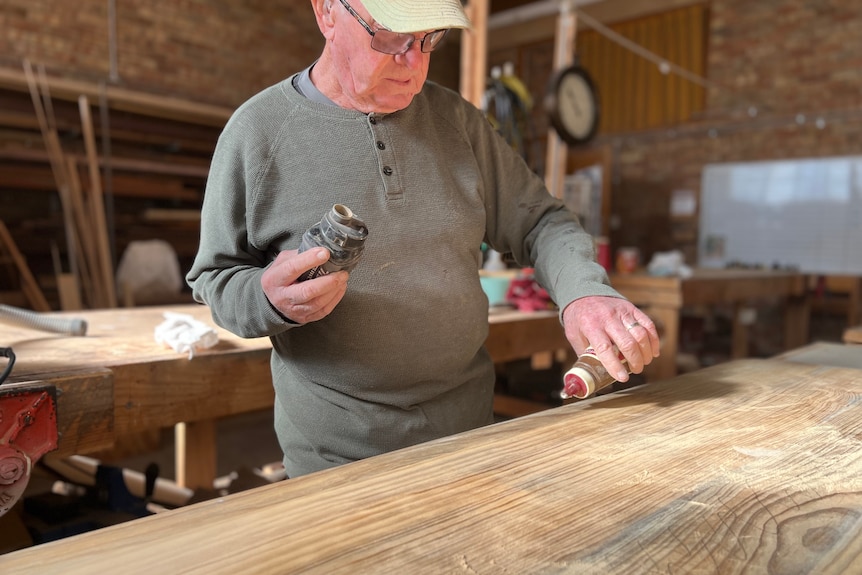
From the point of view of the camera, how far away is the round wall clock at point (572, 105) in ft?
11.4

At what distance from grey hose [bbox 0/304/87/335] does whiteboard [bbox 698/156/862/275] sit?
5.50 m

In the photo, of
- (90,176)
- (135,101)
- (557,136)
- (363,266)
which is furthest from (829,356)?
(135,101)

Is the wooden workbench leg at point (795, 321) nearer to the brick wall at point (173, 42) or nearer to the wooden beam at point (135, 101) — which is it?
the wooden beam at point (135, 101)

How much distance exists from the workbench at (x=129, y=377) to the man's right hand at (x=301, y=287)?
43 centimetres

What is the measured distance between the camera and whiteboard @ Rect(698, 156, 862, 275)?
589cm

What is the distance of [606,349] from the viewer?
36.9 inches

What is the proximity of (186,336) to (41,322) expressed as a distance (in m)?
0.38

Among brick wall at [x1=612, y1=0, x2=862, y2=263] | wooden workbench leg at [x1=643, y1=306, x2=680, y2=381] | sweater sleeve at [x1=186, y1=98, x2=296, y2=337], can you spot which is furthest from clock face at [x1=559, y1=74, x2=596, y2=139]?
brick wall at [x1=612, y1=0, x2=862, y2=263]

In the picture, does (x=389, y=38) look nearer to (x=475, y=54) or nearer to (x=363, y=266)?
(x=363, y=266)

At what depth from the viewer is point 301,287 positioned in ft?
2.81

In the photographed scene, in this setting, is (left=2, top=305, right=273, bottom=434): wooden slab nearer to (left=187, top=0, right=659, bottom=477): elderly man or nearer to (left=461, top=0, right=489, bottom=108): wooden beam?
(left=187, top=0, right=659, bottom=477): elderly man

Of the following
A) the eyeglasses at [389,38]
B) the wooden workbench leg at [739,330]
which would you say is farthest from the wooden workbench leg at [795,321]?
the eyeglasses at [389,38]

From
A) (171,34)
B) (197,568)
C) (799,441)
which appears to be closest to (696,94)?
(171,34)

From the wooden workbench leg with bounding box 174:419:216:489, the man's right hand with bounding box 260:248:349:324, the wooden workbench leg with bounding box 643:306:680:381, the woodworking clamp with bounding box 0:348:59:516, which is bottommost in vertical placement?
the wooden workbench leg with bounding box 174:419:216:489
